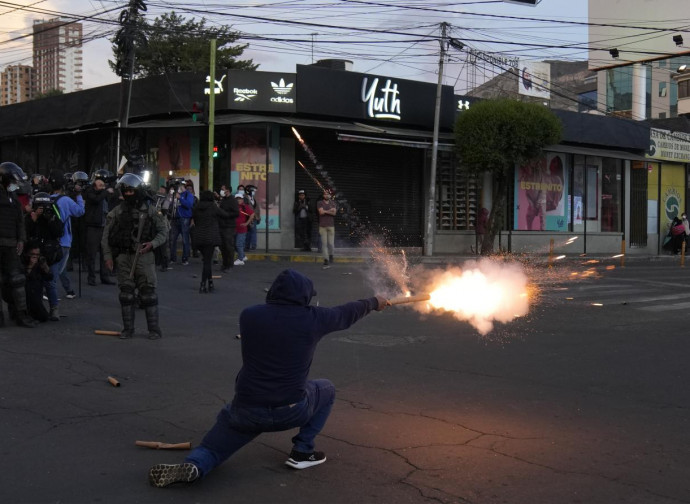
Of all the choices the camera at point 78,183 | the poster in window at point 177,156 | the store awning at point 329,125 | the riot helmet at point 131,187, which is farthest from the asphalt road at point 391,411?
the poster in window at point 177,156

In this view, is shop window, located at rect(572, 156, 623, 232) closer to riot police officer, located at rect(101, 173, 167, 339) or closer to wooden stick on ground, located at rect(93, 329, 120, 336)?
riot police officer, located at rect(101, 173, 167, 339)

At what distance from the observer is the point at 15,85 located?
96875 mm

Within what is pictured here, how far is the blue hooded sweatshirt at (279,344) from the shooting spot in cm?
443

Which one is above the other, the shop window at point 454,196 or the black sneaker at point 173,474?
the shop window at point 454,196

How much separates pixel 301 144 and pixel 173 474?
21.3 metres

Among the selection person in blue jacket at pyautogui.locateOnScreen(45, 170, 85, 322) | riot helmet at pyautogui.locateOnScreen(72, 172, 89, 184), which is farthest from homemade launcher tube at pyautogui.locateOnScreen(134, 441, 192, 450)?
riot helmet at pyautogui.locateOnScreen(72, 172, 89, 184)

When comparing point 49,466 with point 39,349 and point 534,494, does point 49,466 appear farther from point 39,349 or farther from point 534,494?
point 39,349

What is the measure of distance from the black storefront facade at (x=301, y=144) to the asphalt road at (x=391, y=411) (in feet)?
41.2

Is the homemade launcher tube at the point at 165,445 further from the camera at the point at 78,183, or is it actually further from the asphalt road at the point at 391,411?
the camera at the point at 78,183

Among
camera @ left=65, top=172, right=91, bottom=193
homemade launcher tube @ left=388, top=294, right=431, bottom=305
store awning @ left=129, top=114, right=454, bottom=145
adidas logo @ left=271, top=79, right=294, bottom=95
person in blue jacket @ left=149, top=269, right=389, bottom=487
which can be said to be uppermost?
adidas logo @ left=271, top=79, right=294, bottom=95

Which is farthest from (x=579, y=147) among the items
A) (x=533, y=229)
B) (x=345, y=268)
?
(x=345, y=268)

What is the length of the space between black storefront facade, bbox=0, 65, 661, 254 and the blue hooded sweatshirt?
56.3 feet

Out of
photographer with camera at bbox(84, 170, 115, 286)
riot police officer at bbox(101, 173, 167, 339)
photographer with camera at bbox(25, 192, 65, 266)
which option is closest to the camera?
riot police officer at bbox(101, 173, 167, 339)

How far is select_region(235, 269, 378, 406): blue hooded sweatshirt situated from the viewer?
443cm
